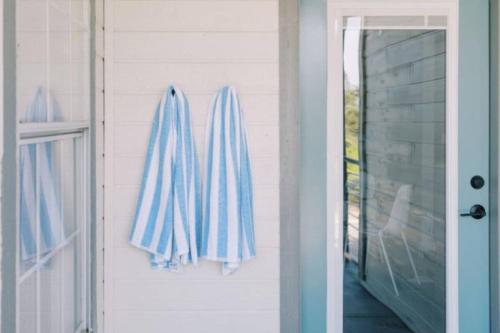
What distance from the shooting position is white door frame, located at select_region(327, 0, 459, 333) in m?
3.09

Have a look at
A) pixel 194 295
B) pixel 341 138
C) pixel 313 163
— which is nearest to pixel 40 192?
pixel 194 295

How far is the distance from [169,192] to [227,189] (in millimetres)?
264

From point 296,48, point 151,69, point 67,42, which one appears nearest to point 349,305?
point 296,48

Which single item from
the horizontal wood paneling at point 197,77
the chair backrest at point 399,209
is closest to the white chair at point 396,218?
the chair backrest at point 399,209

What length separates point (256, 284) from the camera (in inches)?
119

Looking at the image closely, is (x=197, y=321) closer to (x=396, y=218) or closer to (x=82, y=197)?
(x=82, y=197)

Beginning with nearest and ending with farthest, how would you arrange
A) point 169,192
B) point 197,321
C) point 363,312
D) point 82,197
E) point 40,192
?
point 40,192 → point 82,197 → point 169,192 → point 197,321 → point 363,312

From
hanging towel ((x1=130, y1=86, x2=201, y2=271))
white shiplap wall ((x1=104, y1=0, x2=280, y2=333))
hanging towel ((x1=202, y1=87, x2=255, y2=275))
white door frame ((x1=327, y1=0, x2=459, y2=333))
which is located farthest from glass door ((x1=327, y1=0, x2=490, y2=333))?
hanging towel ((x1=130, y1=86, x2=201, y2=271))

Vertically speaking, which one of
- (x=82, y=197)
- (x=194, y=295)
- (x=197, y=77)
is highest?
(x=197, y=77)

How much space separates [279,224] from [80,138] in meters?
0.99

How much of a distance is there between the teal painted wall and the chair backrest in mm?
345
